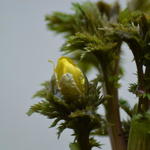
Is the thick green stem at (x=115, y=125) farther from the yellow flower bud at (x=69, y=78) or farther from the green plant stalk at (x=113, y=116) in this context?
the yellow flower bud at (x=69, y=78)

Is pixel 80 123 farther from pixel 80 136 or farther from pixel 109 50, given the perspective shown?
pixel 109 50

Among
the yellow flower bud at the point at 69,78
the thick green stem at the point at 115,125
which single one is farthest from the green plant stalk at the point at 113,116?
the yellow flower bud at the point at 69,78

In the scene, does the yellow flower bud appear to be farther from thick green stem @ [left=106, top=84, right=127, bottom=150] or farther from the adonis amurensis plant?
thick green stem @ [left=106, top=84, right=127, bottom=150]

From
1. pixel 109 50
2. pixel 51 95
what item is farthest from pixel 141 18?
pixel 51 95

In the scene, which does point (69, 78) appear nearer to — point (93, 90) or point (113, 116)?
point (93, 90)

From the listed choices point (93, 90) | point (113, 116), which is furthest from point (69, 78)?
point (113, 116)

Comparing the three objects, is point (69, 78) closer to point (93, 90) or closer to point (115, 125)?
point (93, 90)

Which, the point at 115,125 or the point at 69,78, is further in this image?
the point at 115,125
